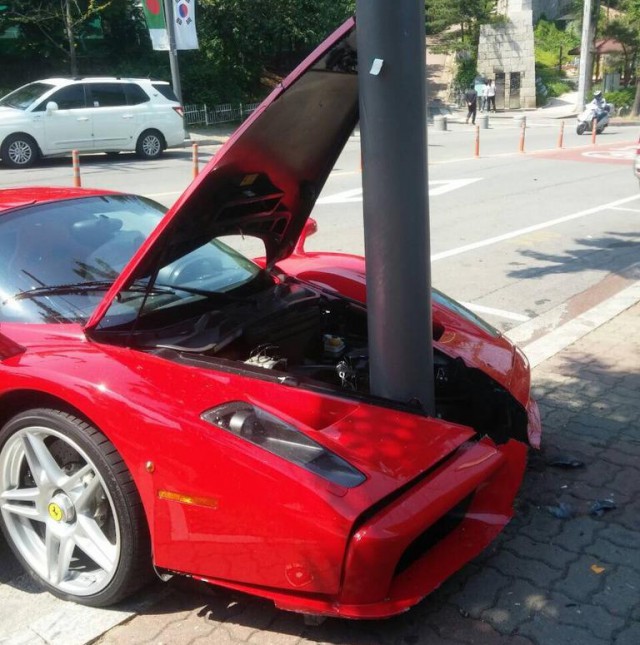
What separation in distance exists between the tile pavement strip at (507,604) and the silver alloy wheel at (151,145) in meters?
16.2

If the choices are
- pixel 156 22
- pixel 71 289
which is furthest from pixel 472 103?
pixel 71 289

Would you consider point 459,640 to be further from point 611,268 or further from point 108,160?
point 108,160

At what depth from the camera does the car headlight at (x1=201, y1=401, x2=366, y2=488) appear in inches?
92.9

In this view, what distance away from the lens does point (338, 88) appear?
3.09 metres

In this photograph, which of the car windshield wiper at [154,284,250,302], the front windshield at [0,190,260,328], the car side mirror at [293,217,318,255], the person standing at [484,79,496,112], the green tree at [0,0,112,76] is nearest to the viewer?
the front windshield at [0,190,260,328]

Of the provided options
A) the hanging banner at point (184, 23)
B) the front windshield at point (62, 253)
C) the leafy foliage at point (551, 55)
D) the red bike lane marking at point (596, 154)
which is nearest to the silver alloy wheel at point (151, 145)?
the hanging banner at point (184, 23)

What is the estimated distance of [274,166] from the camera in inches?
130

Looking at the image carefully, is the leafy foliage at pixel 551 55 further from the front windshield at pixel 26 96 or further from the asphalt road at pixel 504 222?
the front windshield at pixel 26 96

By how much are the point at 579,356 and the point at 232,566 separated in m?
→ 3.59

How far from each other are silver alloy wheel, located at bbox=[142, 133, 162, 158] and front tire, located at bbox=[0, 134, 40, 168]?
2.68 metres

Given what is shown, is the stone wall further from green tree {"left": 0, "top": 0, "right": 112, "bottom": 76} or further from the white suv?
the white suv

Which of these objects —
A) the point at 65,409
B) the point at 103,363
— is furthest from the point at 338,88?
the point at 65,409

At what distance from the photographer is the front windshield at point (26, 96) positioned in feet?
53.2

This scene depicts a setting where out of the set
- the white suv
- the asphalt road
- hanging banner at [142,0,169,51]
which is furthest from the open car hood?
hanging banner at [142,0,169,51]
